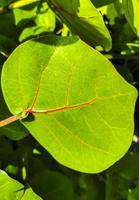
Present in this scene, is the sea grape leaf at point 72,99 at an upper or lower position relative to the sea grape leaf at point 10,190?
upper

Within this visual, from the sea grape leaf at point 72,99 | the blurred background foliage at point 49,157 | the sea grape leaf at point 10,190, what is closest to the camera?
the sea grape leaf at point 72,99

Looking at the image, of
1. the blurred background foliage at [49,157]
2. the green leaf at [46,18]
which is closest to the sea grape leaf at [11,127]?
the blurred background foliage at [49,157]

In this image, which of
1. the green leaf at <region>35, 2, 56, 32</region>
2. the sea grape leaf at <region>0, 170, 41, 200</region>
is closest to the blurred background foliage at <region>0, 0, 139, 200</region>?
the green leaf at <region>35, 2, 56, 32</region>

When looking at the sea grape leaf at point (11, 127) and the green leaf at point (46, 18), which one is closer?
the sea grape leaf at point (11, 127)

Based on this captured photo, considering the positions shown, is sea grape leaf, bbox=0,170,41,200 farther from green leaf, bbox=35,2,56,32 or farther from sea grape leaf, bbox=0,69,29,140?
green leaf, bbox=35,2,56,32

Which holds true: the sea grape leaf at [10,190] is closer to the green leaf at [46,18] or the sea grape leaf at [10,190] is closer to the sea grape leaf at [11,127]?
the sea grape leaf at [11,127]

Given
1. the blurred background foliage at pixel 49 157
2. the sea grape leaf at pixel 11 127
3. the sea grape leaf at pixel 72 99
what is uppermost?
the sea grape leaf at pixel 72 99

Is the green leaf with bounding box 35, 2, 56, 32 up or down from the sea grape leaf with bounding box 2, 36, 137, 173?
down
